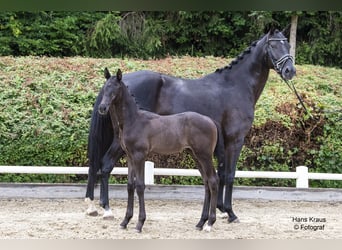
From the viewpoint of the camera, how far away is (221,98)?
589 cm

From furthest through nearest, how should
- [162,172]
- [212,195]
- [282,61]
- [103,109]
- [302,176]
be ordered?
[302,176]
[162,172]
[282,61]
[212,195]
[103,109]

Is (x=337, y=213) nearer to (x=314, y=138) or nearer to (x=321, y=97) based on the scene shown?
(x=314, y=138)

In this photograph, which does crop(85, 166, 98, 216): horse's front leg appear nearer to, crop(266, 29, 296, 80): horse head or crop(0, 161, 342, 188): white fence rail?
crop(0, 161, 342, 188): white fence rail

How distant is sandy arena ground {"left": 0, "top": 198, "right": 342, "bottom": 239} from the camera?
492 cm

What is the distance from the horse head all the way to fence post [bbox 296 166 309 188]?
7.07ft

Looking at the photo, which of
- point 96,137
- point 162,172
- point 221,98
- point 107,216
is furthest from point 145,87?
point 162,172

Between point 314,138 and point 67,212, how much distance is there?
4.14 meters

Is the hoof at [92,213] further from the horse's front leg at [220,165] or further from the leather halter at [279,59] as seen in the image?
the leather halter at [279,59]

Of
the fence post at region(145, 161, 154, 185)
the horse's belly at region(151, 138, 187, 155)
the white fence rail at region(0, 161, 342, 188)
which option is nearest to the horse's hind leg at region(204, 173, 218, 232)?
the horse's belly at region(151, 138, 187, 155)

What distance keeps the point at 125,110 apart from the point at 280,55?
1.91m

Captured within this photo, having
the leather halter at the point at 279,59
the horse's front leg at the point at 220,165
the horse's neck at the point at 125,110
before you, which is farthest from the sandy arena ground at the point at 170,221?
the leather halter at the point at 279,59

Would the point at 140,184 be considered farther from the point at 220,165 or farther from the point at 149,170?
the point at 149,170
